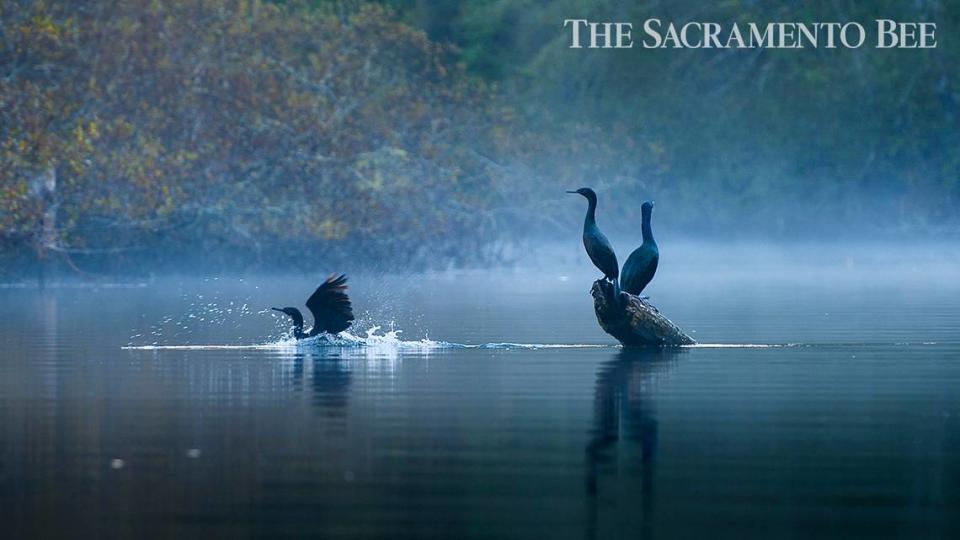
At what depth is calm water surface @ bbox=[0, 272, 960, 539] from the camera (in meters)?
8.82

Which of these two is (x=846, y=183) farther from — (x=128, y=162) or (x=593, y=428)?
(x=593, y=428)

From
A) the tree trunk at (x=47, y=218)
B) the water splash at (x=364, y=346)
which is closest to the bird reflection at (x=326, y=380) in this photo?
the water splash at (x=364, y=346)

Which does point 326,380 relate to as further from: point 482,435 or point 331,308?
point 482,435

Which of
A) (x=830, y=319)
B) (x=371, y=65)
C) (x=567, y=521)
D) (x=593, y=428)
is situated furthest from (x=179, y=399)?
(x=371, y=65)

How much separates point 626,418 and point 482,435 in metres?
1.22

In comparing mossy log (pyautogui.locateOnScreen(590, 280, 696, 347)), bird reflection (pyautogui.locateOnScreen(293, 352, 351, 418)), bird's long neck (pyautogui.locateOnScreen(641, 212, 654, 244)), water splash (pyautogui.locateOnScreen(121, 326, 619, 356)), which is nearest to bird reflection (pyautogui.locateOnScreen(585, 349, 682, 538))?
mossy log (pyautogui.locateOnScreen(590, 280, 696, 347))

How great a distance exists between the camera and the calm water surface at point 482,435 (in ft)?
28.9

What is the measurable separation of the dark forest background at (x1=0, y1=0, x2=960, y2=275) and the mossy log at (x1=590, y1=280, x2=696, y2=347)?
1860cm

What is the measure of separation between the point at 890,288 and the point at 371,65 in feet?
54.8

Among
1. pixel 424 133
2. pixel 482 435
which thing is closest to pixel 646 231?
pixel 482 435

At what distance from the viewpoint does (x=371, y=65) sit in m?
47.2

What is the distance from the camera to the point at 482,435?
11703mm

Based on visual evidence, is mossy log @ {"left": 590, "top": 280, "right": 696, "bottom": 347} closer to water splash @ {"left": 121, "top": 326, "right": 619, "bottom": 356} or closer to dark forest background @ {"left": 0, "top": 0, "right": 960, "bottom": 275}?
water splash @ {"left": 121, "top": 326, "right": 619, "bottom": 356}

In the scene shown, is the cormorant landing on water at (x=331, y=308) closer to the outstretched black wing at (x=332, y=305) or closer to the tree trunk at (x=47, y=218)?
the outstretched black wing at (x=332, y=305)
